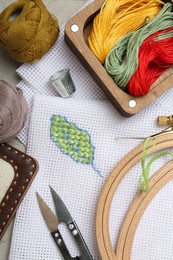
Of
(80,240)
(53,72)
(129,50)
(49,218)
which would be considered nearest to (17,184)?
(49,218)

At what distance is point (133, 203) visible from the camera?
146cm

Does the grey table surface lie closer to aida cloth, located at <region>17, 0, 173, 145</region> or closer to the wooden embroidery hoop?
aida cloth, located at <region>17, 0, 173, 145</region>

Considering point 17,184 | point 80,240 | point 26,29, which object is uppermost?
point 26,29

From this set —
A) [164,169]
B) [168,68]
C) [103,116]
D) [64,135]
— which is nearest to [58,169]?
[64,135]

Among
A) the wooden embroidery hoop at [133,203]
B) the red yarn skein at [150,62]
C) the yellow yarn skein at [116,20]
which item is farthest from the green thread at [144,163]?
the yellow yarn skein at [116,20]

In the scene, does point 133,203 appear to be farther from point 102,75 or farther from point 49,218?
point 102,75

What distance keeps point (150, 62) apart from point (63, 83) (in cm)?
25

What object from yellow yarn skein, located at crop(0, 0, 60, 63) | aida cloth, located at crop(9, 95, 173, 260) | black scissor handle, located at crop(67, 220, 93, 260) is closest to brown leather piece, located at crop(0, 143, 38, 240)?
aida cloth, located at crop(9, 95, 173, 260)

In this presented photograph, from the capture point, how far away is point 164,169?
4.80ft

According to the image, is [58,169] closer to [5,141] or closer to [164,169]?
[5,141]

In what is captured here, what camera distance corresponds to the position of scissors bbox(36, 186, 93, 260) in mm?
1489

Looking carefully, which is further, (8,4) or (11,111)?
(8,4)

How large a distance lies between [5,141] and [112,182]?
33 cm

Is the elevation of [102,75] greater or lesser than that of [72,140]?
greater
